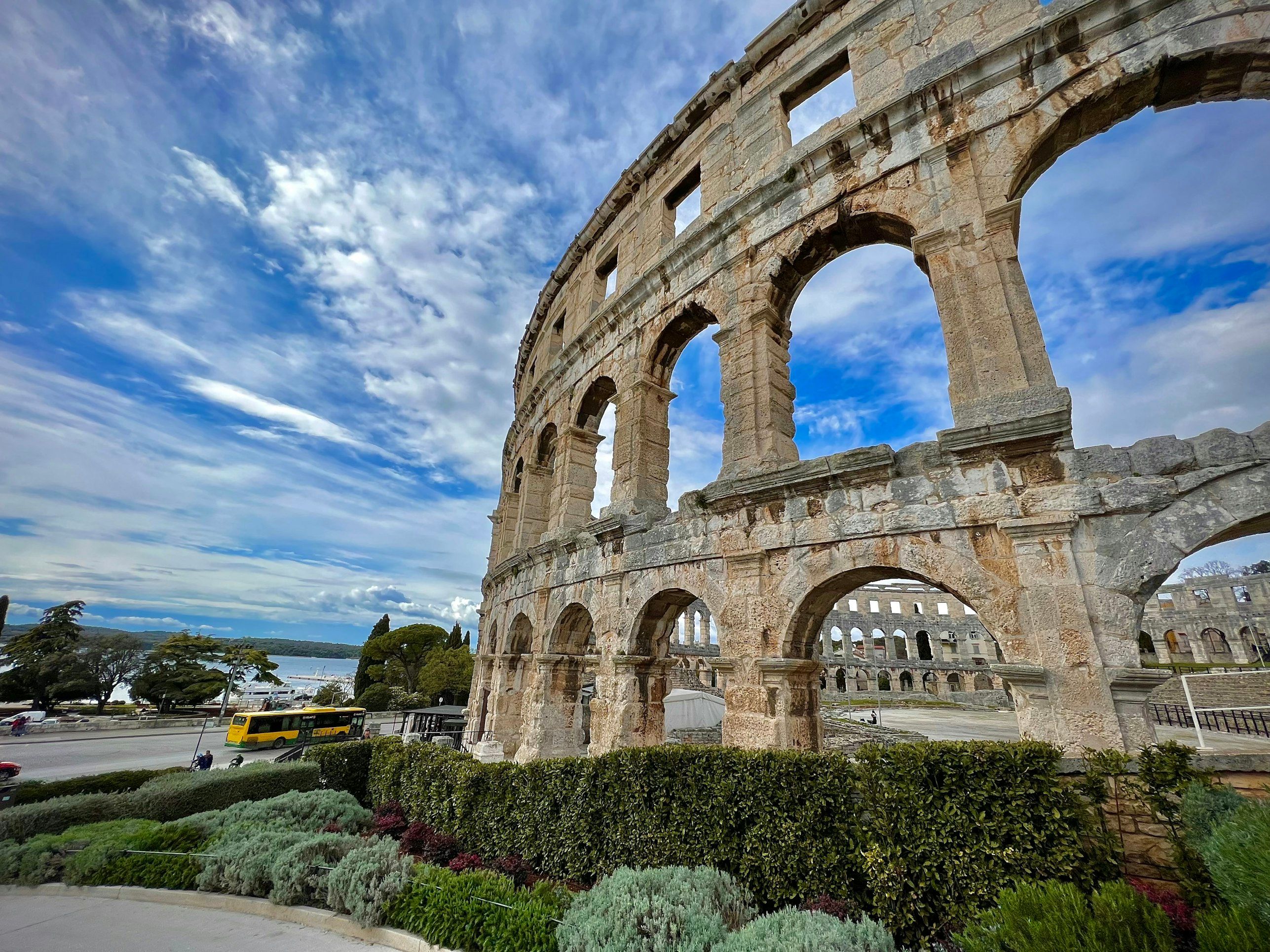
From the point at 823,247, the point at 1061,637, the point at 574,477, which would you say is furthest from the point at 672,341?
the point at 1061,637

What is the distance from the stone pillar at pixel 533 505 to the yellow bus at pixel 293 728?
13.3 meters

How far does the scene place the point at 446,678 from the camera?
3294cm

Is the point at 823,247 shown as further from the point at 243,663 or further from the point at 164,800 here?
the point at 243,663

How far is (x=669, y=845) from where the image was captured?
5.36 metres

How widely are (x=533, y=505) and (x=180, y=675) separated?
31.3 m

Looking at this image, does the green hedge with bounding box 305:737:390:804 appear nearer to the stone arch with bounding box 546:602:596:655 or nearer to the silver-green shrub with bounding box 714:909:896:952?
the stone arch with bounding box 546:602:596:655

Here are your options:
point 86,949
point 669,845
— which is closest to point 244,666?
point 86,949

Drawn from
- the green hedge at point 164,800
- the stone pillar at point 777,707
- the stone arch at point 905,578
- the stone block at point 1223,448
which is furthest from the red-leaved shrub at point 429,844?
the stone block at point 1223,448

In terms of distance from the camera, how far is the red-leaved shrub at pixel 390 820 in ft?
27.1

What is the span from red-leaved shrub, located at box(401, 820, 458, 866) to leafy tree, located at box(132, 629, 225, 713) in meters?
32.6

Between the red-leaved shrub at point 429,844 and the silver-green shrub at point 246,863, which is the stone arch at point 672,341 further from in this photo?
the silver-green shrub at point 246,863

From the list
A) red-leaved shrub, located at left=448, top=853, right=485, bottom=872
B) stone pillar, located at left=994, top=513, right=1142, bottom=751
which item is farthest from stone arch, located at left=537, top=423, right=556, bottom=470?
stone pillar, located at left=994, top=513, right=1142, bottom=751

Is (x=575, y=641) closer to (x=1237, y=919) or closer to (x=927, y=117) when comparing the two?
(x=1237, y=919)

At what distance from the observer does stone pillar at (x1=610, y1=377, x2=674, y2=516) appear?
946 centimetres
